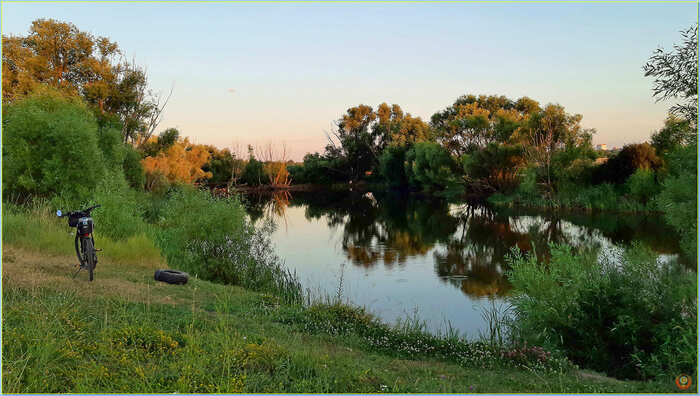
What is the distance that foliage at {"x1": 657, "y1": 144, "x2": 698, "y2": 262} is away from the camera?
31.0 feet

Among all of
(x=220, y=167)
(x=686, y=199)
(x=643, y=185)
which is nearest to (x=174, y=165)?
(x=220, y=167)

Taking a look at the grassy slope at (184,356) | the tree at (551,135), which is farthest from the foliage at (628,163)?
the grassy slope at (184,356)

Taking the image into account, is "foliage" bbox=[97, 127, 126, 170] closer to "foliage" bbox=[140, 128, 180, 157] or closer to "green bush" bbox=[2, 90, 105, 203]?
"green bush" bbox=[2, 90, 105, 203]

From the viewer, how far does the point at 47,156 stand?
55.4 feet

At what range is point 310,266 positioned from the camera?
56.7ft

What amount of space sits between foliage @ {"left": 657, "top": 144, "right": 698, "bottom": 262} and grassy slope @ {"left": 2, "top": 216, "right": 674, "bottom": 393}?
4.80m

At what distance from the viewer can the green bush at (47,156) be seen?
16609 mm

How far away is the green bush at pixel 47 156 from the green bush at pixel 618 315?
14.2m

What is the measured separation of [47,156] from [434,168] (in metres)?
39.9

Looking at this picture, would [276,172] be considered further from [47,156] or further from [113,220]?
[113,220]

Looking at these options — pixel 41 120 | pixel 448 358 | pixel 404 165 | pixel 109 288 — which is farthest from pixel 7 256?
pixel 404 165

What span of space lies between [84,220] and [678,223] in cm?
1035

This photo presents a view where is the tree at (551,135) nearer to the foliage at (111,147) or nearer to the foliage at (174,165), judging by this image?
the foliage at (174,165)

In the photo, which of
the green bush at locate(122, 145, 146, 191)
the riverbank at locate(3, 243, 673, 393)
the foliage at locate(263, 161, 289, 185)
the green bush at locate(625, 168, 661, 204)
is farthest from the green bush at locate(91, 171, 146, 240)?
the foliage at locate(263, 161, 289, 185)
